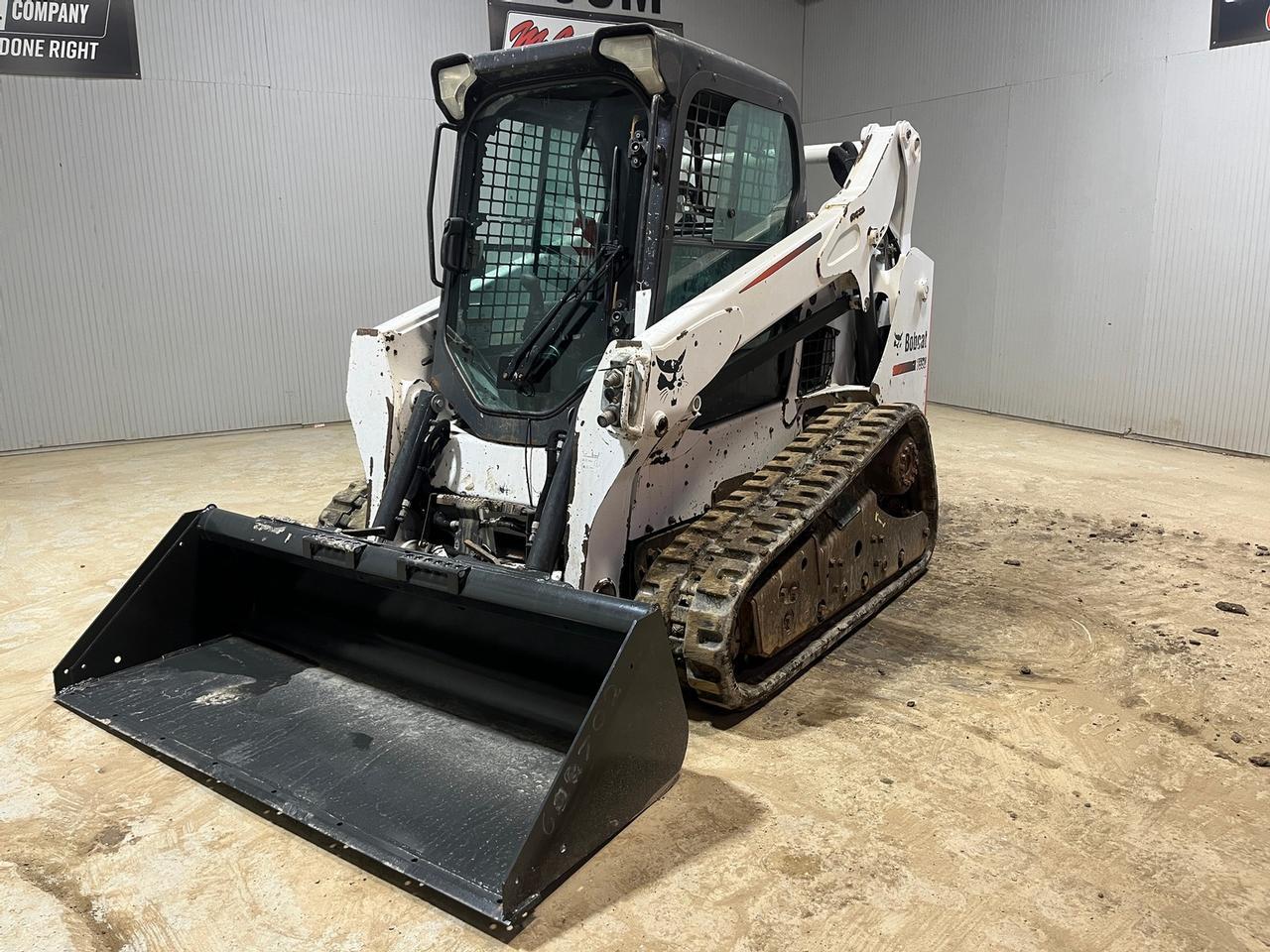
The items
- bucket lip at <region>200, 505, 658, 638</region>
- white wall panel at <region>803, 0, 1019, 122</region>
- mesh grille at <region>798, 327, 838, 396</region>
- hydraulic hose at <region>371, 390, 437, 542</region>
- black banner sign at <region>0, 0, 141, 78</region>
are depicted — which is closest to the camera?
bucket lip at <region>200, 505, 658, 638</region>

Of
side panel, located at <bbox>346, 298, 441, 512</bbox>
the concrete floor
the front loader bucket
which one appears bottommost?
the concrete floor

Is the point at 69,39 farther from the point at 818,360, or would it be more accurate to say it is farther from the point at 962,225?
the point at 962,225

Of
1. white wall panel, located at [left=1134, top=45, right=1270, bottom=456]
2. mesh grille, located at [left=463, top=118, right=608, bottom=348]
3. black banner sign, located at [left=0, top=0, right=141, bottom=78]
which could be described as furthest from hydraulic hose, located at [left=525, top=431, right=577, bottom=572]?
black banner sign, located at [left=0, top=0, right=141, bottom=78]

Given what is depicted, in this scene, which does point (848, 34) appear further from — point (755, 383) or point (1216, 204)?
point (755, 383)

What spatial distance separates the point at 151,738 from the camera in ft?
10.3

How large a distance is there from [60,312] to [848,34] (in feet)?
29.8

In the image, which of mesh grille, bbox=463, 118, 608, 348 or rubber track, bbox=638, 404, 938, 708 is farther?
mesh grille, bbox=463, 118, 608, 348

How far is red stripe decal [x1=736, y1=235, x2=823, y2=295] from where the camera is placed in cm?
374

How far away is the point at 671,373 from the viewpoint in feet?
10.9

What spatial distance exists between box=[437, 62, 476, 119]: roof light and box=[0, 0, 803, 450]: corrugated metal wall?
5936 mm

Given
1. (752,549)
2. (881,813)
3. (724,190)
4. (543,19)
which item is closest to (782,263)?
(724,190)

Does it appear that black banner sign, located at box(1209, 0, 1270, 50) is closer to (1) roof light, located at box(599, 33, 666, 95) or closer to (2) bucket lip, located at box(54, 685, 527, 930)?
(1) roof light, located at box(599, 33, 666, 95)

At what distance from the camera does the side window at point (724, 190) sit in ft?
12.2

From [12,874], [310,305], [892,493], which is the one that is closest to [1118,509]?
[892,493]
